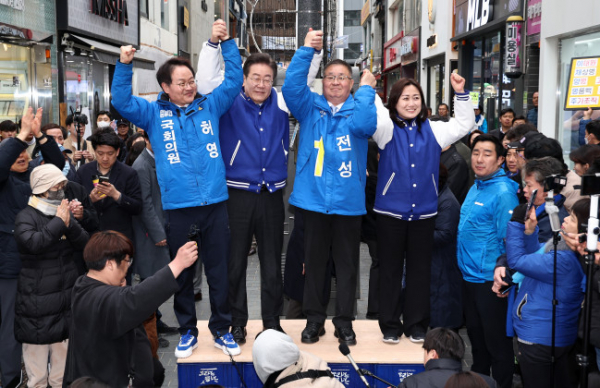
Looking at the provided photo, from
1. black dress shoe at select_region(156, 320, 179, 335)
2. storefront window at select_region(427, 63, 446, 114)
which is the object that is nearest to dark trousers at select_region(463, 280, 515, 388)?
black dress shoe at select_region(156, 320, 179, 335)

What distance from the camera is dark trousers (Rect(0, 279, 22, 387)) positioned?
17.2 ft

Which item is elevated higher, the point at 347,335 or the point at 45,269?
the point at 45,269

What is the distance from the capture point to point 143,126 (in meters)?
4.69

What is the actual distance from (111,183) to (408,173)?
2.85m

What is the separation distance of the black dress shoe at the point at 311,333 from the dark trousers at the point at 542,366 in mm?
1512

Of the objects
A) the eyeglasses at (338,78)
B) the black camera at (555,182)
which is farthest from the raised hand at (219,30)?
the black camera at (555,182)

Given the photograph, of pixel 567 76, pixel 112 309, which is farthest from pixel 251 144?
pixel 567 76

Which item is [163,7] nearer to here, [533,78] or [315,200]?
[533,78]

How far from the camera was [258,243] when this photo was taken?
4969mm

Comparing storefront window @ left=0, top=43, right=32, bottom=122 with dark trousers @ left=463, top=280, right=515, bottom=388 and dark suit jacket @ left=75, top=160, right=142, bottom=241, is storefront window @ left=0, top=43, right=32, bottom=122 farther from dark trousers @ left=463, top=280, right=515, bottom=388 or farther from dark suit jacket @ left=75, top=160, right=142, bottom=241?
dark trousers @ left=463, top=280, right=515, bottom=388

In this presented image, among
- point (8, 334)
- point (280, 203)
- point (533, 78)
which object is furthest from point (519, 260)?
point (533, 78)

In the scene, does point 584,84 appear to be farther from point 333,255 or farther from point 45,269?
point 45,269

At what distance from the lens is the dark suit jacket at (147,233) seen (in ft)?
21.1

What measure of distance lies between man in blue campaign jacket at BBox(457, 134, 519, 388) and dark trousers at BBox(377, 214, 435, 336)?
1.00 ft
